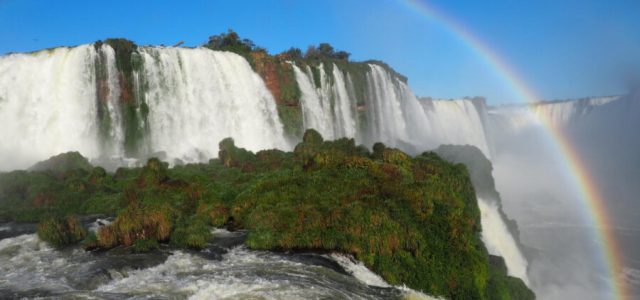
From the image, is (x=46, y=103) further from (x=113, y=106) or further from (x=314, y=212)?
(x=314, y=212)

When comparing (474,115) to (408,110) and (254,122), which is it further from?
(254,122)

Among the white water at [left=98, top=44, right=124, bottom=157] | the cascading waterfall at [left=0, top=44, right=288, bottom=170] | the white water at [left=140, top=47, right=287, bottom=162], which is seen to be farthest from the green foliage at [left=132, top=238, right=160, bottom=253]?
the white water at [left=98, top=44, right=124, bottom=157]

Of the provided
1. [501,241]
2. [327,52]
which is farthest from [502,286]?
[327,52]

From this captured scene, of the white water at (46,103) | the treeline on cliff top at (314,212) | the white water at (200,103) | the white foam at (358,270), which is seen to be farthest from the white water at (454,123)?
the white foam at (358,270)

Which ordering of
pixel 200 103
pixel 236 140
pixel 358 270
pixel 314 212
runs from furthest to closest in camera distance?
pixel 236 140, pixel 200 103, pixel 314 212, pixel 358 270

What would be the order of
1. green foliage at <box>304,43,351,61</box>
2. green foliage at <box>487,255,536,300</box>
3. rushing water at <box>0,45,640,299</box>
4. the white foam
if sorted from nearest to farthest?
rushing water at <box>0,45,640,299</box> < the white foam < green foliage at <box>487,255,536,300</box> < green foliage at <box>304,43,351,61</box>

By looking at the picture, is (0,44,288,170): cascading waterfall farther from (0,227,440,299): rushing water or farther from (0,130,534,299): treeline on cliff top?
(0,227,440,299): rushing water
